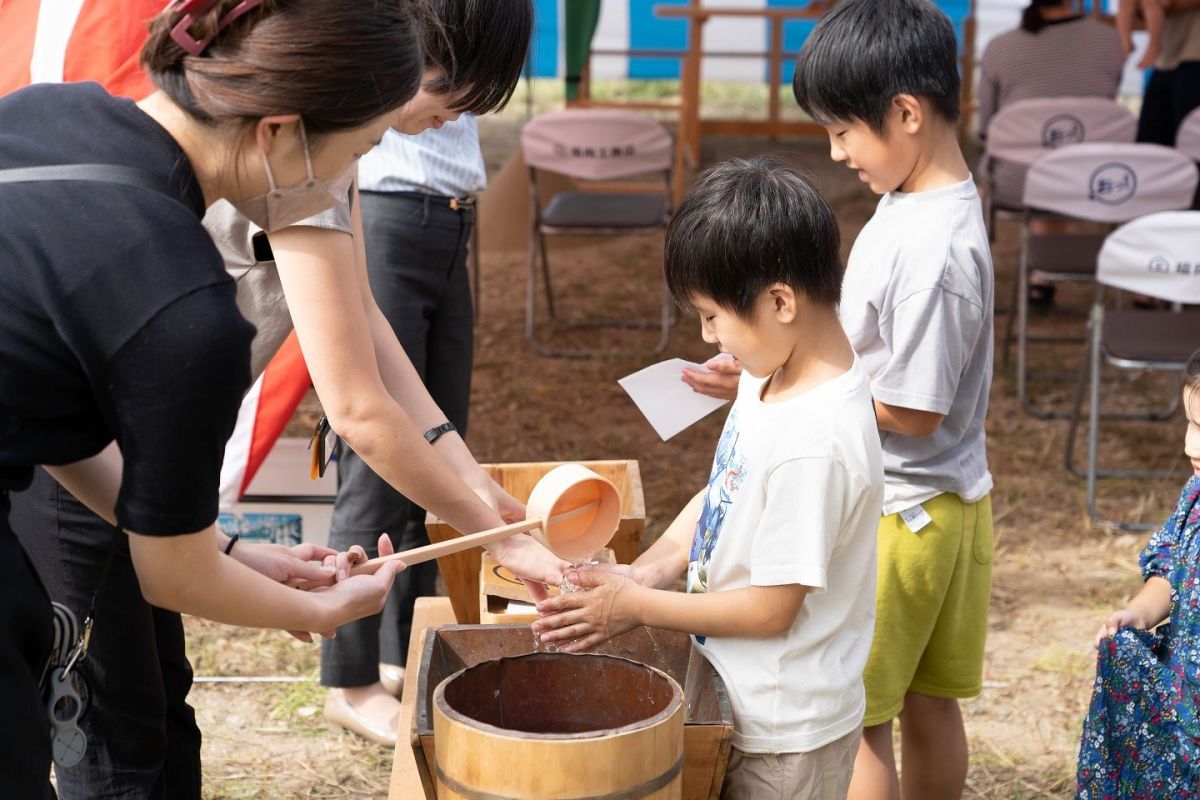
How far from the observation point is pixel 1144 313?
4.49 meters

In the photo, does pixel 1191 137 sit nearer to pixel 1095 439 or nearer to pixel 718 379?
pixel 1095 439

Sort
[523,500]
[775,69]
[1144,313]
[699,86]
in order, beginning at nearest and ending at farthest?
[523,500], [1144,313], [699,86], [775,69]

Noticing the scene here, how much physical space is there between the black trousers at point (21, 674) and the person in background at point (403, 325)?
1.32 metres

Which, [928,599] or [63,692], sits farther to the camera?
[928,599]

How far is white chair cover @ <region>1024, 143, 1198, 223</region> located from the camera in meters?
4.69

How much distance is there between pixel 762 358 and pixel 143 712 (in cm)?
86

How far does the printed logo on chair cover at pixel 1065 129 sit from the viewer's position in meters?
5.54

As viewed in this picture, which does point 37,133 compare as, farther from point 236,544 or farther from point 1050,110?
point 1050,110

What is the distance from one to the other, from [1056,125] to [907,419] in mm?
4100

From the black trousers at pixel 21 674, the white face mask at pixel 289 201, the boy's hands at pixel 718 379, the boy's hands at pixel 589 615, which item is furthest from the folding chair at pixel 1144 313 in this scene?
the black trousers at pixel 21 674

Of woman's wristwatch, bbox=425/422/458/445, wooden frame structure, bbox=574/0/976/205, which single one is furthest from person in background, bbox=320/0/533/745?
wooden frame structure, bbox=574/0/976/205

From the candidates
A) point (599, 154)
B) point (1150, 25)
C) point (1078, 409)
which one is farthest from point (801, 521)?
point (1150, 25)

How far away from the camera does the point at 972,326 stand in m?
1.93

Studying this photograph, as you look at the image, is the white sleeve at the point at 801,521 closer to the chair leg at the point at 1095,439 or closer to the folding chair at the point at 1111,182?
the chair leg at the point at 1095,439
